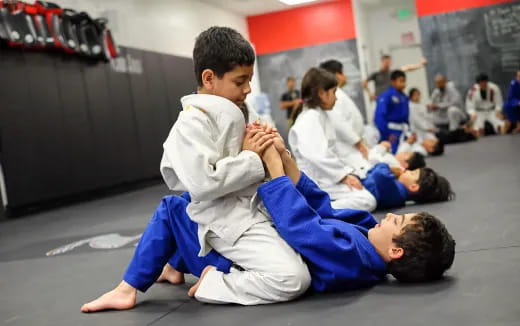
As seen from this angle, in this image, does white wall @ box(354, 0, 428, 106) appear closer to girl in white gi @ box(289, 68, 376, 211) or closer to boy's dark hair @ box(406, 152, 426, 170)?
boy's dark hair @ box(406, 152, 426, 170)

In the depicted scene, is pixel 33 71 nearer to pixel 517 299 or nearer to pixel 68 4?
pixel 68 4

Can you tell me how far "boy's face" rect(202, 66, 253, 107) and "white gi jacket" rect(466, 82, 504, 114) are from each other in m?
10.5

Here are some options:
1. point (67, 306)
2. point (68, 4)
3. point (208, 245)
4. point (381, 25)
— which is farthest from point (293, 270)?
point (381, 25)

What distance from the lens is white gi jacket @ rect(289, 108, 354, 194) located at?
3.90 m

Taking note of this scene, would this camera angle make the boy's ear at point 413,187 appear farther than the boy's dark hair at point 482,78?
No

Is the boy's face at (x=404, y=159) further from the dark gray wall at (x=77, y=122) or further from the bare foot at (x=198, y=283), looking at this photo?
the dark gray wall at (x=77, y=122)

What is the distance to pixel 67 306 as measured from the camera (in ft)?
7.41

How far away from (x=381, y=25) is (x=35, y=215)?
12.1 m

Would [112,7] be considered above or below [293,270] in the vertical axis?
above

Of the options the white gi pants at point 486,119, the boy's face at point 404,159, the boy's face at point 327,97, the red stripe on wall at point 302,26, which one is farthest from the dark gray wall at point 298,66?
the boy's face at point 327,97

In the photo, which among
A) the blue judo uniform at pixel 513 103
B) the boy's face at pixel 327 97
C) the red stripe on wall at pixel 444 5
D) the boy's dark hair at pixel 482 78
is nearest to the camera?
the boy's face at pixel 327 97

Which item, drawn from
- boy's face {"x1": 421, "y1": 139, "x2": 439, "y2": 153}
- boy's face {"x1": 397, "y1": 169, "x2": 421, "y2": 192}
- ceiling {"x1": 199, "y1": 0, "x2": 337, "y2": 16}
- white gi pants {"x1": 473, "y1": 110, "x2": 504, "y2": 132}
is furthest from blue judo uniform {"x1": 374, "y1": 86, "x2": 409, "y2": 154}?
ceiling {"x1": 199, "y1": 0, "x2": 337, "y2": 16}

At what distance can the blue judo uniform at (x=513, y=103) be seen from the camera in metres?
10.7

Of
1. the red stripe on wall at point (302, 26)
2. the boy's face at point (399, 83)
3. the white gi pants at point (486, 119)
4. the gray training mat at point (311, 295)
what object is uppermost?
the red stripe on wall at point (302, 26)
